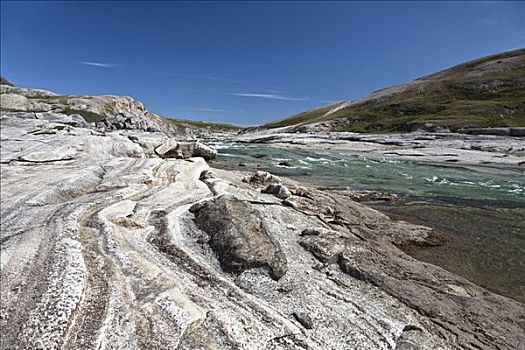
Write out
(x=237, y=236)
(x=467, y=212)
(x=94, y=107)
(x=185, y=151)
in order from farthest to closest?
(x=94, y=107) → (x=185, y=151) → (x=467, y=212) → (x=237, y=236)

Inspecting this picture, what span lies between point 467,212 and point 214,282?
1780cm

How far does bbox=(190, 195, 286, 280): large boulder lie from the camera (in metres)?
8.38

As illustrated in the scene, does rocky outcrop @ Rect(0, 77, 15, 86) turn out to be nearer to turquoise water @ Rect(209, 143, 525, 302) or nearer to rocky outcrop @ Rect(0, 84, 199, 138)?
rocky outcrop @ Rect(0, 84, 199, 138)

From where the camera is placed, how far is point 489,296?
8.73 meters

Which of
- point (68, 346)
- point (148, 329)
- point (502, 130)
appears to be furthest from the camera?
point (502, 130)

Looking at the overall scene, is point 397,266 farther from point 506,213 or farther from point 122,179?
point 506,213

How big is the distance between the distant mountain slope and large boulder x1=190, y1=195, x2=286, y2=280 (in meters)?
92.7

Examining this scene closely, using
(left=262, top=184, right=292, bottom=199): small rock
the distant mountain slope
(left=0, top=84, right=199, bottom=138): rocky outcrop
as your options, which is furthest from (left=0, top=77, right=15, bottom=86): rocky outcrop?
(left=262, top=184, right=292, bottom=199): small rock

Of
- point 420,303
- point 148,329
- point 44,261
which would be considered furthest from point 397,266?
point 44,261

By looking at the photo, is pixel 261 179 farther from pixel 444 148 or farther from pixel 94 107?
pixel 94 107

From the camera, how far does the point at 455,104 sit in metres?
118

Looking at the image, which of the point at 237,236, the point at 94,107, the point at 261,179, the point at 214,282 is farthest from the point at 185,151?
the point at 94,107

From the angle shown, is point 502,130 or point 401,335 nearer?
point 401,335

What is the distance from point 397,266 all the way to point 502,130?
3072 inches
